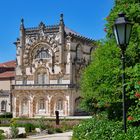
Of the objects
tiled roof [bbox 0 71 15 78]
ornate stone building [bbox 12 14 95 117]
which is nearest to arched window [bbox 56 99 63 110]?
ornate stone building [bbox 12 14 95 117]

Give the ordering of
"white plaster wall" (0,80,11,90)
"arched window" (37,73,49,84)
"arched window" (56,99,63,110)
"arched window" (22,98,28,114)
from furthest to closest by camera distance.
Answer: "white plaster wall" (0,80,11,90), "arched window" (37,73,49,84), "arched window" (22,98,28,114), "arched window" (56,99,63,110)

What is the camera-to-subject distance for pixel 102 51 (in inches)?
838

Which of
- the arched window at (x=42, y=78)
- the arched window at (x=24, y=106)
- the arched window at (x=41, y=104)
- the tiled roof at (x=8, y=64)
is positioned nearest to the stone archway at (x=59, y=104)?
the arched window at (x=41, y=104)

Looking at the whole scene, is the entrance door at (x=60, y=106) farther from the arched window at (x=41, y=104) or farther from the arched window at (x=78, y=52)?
the arched window at (x=78, y=52)

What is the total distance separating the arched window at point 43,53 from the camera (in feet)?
203

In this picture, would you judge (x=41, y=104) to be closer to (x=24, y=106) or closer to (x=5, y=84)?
(x=24, y=106)

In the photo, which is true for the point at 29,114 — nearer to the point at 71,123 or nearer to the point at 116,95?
the point at 71,123

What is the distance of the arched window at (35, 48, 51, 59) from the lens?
62.0m

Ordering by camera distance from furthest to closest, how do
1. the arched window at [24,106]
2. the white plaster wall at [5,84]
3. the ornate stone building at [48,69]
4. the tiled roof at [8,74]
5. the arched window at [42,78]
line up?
the tiled roof at [8,74] → the white plaster wall at [5,84] → the arched window at [42,78] → the arched window at [24,106] → the ornate stone building at [48,69]

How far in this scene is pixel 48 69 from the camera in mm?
61719

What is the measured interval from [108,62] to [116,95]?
5.05ft

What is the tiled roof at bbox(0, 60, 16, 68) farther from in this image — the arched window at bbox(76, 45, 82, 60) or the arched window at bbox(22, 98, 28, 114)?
the arched window at bbox(76, 45, 82, 60)

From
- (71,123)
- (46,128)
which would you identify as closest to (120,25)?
(46,128)

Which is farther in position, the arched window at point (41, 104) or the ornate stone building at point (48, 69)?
the arched window at point (41, 104)
